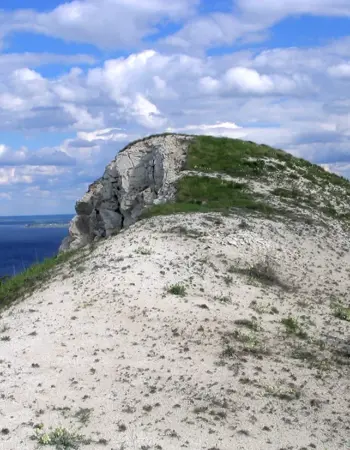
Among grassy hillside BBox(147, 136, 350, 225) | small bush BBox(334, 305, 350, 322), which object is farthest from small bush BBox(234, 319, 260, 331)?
grassy hillside BBox(147, 136, 350, 225)

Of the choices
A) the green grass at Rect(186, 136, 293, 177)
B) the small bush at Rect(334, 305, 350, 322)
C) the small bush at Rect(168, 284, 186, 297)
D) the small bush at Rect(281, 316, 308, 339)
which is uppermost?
the green grass at Rect(186, 136, 293, 177)

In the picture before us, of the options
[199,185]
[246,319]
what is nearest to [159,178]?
[199,185]

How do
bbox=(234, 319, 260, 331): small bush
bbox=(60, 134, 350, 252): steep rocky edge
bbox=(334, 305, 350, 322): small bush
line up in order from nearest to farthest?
1. bbox=(234, 319, 260, 331): small bush
2. bbox=(334, 305, 350, 322): small bush
3. bbox=(60, 134, 350, 252): steep rocky edge

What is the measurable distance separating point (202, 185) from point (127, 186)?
7.55m

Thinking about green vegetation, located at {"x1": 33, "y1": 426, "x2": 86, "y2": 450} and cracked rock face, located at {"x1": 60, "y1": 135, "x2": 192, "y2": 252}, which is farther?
cracked rock face, located at {"x1": 60, "y1": 135, "x2": 192, "y2": 252}

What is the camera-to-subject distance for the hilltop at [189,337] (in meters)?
13.8

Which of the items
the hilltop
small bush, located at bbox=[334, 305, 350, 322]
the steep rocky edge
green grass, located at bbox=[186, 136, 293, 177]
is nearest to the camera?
the hilltop

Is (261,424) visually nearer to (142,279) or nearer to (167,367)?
(167,367)

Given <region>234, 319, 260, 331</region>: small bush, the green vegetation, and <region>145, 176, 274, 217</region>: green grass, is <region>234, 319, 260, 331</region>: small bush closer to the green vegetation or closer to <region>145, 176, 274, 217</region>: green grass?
the green vegetation

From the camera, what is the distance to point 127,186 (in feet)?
143

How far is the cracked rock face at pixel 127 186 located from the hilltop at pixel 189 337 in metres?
6.48

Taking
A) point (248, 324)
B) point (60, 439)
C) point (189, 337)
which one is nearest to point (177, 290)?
point (248, 324)

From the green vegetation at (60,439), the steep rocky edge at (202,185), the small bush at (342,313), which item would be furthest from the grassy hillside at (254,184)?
the green vegetation at (60,439)

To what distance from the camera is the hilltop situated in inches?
542
